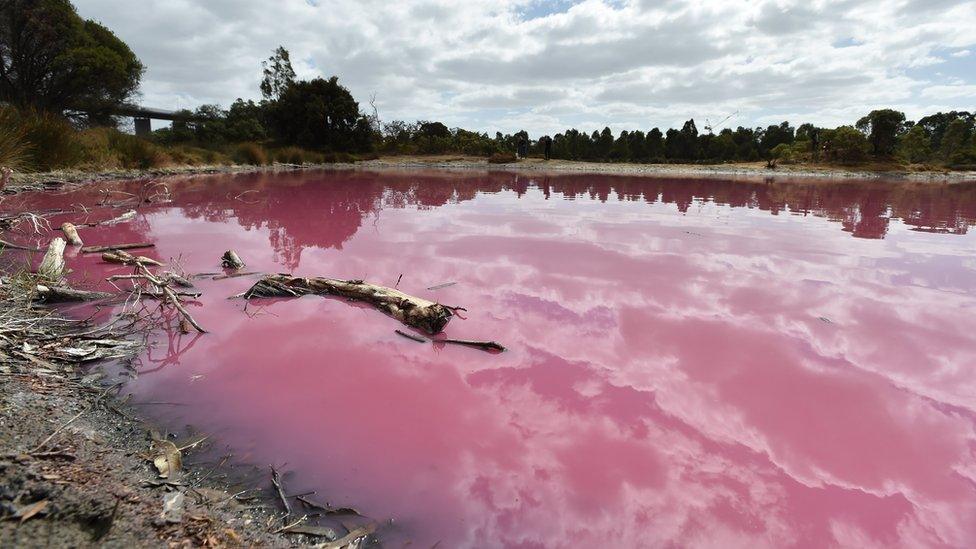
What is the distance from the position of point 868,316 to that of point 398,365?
4549mm

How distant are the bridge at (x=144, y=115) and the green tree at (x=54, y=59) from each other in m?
3.41

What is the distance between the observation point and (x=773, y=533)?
87.5 inches

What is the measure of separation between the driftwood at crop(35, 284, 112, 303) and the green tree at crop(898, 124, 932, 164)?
6383 centimetres

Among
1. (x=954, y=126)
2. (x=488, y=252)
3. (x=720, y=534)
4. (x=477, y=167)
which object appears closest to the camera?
(x=720, y=534)

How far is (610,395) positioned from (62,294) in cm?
473

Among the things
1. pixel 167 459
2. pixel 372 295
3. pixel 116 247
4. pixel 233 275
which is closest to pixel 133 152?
pixel 116 247

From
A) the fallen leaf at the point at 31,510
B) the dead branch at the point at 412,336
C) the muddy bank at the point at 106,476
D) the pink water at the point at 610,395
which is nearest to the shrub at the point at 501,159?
the pink water at the point at 610,395

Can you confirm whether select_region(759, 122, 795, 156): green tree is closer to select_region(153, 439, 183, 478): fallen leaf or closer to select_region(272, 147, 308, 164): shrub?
select_region(272, 147, 308, 164): shrub

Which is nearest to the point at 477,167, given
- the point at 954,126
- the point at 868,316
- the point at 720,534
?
the point at 868,316

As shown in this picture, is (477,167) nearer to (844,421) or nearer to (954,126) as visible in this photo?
(844,421)

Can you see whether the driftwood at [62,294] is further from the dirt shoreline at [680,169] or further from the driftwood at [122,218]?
the dirt shoreline at [680,169]

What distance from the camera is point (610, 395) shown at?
3342 mm

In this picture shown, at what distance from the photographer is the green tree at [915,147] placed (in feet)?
161

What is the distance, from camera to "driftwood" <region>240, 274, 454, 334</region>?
168 inches
